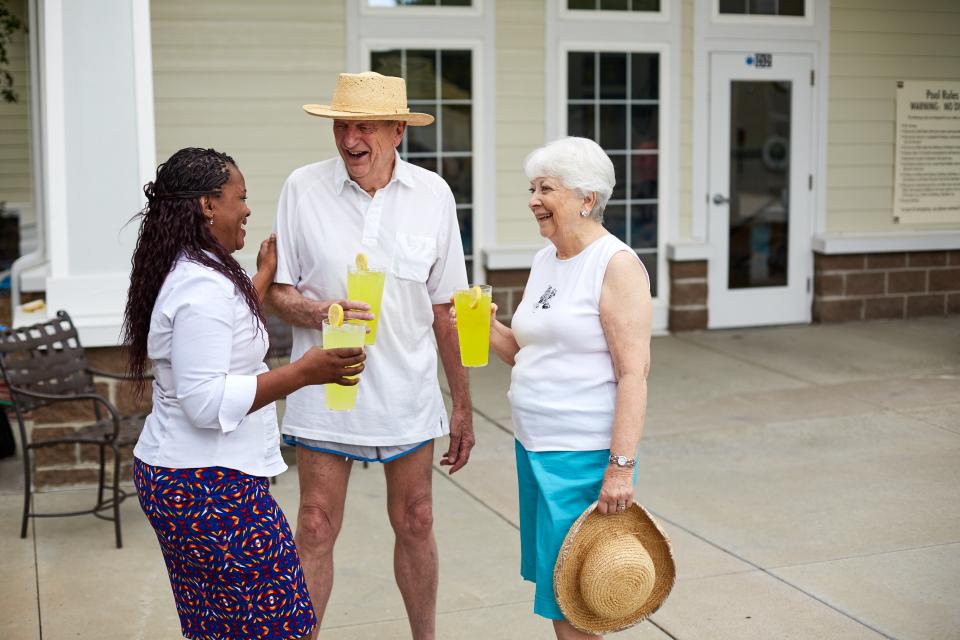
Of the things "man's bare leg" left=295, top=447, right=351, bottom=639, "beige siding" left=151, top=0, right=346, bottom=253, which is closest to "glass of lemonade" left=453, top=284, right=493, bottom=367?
"man's bare leg" left=295, top=447, right=351, bottom=639

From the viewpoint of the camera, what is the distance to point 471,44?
8867 mm

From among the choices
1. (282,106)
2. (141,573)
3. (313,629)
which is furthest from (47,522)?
(282,106)

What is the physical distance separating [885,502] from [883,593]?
111cm

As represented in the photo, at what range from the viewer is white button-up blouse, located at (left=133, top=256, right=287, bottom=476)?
8.48 feet

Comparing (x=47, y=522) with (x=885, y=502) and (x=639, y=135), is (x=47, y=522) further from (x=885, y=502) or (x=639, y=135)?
(x=639, y=135)

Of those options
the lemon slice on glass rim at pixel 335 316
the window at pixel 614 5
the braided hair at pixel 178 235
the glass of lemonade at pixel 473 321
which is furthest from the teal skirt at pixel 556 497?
the window at pixel 614 5

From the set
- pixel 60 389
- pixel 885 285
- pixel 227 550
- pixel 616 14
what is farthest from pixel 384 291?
pixel 885 285

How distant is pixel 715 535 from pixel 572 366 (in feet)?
6.79

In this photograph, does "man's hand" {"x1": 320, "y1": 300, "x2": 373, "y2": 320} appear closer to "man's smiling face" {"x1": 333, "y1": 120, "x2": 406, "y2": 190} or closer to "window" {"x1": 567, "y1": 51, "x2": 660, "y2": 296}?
"man's smiling face" {"x1": 333, "y1": 120, "x2": 406, "y2": 190}

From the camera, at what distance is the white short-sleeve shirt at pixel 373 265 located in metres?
3.38

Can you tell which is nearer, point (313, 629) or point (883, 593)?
point (313, 629)

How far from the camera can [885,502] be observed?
522 centimetres

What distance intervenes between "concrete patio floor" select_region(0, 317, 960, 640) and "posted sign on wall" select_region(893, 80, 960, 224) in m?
2.94

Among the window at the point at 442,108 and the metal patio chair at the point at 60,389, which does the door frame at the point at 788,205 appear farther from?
the metal patio chair at the point at 60,389
